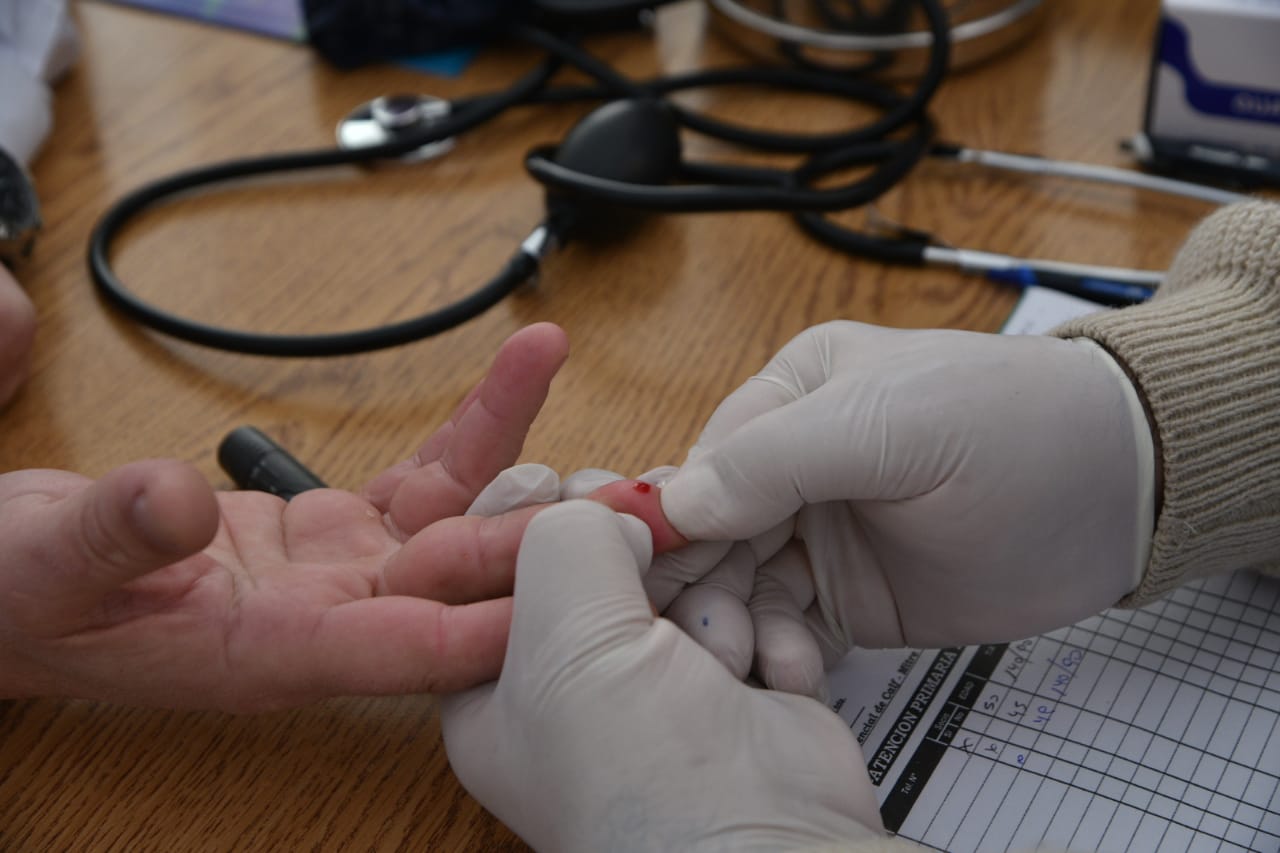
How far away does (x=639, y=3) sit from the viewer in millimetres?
829

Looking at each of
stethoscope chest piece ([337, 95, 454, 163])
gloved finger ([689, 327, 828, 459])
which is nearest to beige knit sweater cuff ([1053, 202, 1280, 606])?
gloved finger ([689, 327, 828, 459])

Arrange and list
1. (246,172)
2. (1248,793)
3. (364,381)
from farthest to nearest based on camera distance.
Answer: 1. (246,172)
2. (364,381)
3. (1248,793)

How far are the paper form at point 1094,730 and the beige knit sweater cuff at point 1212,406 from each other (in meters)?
0.03

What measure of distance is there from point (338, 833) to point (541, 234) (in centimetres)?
36

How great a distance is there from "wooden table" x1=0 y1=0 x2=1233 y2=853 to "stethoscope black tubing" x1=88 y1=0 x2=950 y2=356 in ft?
0.06

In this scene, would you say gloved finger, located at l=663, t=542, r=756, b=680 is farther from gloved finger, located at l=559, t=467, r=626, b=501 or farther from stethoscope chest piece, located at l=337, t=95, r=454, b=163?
stethoscope chest piece, located at l=337, t=95, r=454, b=163

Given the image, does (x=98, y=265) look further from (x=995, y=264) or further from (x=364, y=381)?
(x=995, y=264)

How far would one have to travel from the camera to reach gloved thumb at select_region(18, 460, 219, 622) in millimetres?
342

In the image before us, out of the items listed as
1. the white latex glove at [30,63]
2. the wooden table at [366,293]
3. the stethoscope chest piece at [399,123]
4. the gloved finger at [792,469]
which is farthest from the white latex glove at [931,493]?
the white latex glove at [30,63]

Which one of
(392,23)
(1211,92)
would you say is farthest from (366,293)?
(1211,92)

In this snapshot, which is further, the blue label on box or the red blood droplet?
the blue label on box

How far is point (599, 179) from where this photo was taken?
2.17 ft

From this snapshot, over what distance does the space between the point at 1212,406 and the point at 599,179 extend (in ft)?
1.17

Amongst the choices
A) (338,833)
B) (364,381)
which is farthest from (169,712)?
(364,381)
